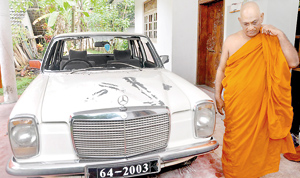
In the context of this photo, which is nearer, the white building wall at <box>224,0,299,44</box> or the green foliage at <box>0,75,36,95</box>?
the white building wall at <box>224,0,299,44</box>

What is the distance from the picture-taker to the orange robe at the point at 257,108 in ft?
7.38

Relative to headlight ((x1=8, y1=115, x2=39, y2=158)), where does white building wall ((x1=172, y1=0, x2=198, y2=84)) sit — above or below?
above

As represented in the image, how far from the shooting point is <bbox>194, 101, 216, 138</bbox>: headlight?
2.12 m

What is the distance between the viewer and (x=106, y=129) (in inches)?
71.7

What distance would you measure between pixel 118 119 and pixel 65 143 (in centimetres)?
43

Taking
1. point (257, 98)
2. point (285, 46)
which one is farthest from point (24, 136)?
point (285, 46)

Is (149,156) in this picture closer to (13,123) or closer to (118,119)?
(118,119)

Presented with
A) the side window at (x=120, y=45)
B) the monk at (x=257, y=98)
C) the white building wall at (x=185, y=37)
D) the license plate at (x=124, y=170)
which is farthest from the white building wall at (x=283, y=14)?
the side window at (x=120, y=45)

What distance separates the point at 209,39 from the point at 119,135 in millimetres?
5438

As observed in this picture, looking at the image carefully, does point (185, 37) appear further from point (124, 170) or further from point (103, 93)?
point (124, 170)

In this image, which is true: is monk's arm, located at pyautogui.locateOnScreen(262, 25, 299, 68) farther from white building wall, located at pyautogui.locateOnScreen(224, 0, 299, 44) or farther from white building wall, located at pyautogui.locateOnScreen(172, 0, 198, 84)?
white building wall, located at pyautogui.locateOnScreen(172, 0, 198, 84)

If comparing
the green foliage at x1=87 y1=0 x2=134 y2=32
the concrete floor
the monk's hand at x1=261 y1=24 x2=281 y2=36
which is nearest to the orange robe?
the monk's hand at x1=261 y1=24 x2=281 y2=36

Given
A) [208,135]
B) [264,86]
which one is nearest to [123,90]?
[208,135]

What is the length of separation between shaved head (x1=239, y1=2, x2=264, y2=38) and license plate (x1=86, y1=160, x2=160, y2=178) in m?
1.44
